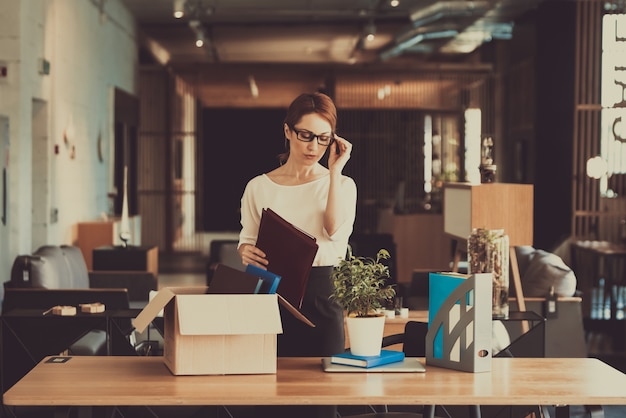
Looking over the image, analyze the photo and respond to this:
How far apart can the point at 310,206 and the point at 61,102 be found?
7442 mm

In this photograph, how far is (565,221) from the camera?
13.0 metres

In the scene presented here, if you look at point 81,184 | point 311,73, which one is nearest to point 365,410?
point 81,184

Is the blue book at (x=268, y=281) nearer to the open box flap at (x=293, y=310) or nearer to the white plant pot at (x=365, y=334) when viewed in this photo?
the open box flap at (x=293, y=310)

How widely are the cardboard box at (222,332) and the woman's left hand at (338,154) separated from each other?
58cm

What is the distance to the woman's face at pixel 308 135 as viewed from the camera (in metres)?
3.27

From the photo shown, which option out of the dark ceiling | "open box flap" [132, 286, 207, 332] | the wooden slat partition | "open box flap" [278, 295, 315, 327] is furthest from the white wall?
the wooden slat partition

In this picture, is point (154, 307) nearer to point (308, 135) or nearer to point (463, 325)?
point (308, 135)

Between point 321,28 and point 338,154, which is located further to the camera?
point 321,28

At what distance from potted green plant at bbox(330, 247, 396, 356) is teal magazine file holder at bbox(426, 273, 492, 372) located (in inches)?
7.9

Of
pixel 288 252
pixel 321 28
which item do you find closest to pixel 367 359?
pixel 288 252

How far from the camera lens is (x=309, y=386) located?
2.77 meters

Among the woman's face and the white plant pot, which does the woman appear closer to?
the woman's face

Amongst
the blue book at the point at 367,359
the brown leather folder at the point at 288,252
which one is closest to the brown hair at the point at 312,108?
the brown leather folder at the point at 288,252

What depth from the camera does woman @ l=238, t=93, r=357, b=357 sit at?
327 centimetres
